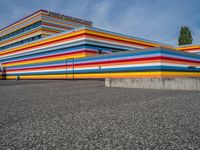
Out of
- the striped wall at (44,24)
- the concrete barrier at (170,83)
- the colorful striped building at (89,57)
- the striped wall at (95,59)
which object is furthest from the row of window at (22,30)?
the concrete barrier at (170,83)

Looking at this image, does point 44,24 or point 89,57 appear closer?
point 89,57

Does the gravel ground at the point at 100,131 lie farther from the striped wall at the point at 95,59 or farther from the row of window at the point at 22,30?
the row of window at the point at 22,30

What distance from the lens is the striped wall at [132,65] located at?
1603 centimetres

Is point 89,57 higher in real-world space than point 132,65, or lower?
higher

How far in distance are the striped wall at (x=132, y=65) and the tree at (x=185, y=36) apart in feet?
80.6

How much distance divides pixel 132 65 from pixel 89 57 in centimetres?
654

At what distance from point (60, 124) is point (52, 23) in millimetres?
40047

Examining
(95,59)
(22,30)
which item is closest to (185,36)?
(95,59)

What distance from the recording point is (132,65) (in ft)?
57.7

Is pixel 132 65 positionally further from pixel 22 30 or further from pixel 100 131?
pixel 22 30

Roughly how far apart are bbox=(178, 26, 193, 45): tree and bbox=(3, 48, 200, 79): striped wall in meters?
24.6

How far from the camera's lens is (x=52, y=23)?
39.5 m

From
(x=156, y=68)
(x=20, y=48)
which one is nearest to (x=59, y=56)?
(x=20, y=48)

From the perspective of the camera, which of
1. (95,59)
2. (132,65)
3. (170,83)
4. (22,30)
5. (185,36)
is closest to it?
(170,83)
